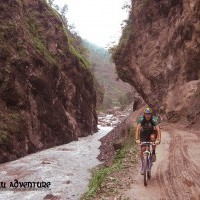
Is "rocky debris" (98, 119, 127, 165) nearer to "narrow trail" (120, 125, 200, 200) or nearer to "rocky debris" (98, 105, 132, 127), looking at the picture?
"narrow trail" (120, 125, 200, 200)

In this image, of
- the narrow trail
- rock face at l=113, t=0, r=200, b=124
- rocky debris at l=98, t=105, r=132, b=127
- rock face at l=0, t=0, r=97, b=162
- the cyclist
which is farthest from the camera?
rocky debris at l=98, t=105, r=132, b=127

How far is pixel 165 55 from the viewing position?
36.9 m

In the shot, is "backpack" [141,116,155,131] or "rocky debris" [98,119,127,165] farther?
"rocky debris" [98,119,127,165]

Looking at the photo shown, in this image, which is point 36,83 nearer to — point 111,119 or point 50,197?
point 50,197

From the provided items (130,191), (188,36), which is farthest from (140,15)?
(130,191)

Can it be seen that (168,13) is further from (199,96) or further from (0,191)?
(0,191)

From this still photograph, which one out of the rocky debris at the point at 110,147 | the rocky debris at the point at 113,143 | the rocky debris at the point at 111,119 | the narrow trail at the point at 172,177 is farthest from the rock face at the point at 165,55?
the rocky debris at the point at 111,119

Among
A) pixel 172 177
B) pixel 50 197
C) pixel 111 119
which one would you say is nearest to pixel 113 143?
pixel 50 197

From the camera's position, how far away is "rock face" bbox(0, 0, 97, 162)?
3002 cm

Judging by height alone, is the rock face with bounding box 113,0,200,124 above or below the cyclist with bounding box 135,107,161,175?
above

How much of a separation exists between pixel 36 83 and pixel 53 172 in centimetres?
1497

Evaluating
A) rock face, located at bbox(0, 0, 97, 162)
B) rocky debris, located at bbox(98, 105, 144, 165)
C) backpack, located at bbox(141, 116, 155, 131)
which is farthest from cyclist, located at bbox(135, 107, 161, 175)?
rock face, located at bbox(0, 0, 97, 162)

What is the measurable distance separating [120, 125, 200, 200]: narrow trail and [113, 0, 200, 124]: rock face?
10.1 m

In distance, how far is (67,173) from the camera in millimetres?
23812
